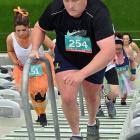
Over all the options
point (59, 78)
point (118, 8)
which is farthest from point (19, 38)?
point (118, 8)

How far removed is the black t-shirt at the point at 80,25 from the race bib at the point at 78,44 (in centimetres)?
1

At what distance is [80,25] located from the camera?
4.61 meters

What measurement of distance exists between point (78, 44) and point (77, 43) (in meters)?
0.01

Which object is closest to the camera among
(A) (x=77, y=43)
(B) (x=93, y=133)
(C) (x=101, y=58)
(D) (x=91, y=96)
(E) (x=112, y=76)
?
(C) (x=101, y=58)

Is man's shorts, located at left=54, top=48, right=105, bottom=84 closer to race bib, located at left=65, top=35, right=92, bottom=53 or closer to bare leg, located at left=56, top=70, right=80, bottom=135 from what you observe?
bare leg, located at left=56, top=70, right=80, bottom=135

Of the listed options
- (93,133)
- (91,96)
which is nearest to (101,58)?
(91,96)

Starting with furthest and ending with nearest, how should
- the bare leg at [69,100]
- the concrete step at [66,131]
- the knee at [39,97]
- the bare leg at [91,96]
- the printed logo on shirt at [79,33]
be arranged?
the knee at [39,97] → the concrete step at [66,131] → the bare leg at [91,96] → the bare leg at [69,100] → the printed logo on shirt at [79,33]

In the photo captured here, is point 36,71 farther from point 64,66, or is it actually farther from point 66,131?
point 64,66

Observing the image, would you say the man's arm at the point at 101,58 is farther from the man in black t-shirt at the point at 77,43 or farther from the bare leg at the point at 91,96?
the bare leg at the point at 91,96

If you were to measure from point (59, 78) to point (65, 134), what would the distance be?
1.32 metres

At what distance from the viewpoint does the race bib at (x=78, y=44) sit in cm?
470

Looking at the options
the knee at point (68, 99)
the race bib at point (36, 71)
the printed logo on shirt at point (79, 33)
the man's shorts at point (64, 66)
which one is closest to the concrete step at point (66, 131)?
the race bib at point (36, 71)

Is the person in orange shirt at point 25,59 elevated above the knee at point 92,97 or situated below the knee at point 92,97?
below

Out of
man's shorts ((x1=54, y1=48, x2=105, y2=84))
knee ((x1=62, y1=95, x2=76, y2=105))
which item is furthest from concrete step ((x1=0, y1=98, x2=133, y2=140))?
knee ((x1=62, y1=95, x2=76, y2=105))
